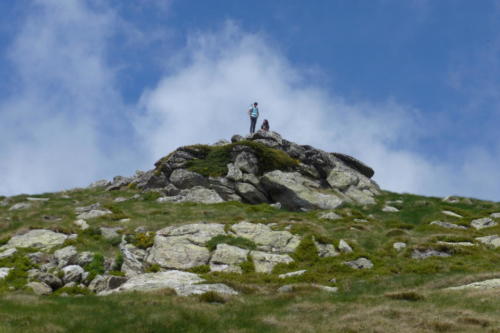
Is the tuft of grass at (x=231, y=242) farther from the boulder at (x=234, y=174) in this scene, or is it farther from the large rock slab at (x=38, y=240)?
the boulder at (x=234, y=174)

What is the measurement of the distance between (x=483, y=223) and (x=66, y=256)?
107 feet

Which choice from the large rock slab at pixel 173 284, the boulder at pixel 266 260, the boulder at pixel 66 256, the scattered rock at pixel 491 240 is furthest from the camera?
the scattered rock at pixel 491 240

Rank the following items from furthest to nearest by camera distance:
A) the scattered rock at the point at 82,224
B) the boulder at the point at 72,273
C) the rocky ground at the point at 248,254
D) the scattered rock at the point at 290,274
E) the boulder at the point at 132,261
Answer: the scattered rock at the point at 82,224 < the boulder at the point at 132,261 < the scattered rock at the point at 290,274 < the boulder at the point at 72,273 < the rocky ground at the point at 248,254

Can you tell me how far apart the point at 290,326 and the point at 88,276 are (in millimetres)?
14052

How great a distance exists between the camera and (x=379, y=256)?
94.1 feet

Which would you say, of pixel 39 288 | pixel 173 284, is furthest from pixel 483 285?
pixel 39 288

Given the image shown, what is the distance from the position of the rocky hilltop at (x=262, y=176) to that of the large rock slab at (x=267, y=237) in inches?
589

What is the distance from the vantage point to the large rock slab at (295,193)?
47.6m

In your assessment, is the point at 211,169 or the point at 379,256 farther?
the point at 211,169

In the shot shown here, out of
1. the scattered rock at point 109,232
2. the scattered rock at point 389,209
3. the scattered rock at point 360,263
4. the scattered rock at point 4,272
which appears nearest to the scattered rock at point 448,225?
the scattered rock at point 389,209

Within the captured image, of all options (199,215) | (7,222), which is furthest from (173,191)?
(7,222)

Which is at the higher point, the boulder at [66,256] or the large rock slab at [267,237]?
the large rock slab at [267,237]

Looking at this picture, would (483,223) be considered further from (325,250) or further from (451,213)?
(325,250)

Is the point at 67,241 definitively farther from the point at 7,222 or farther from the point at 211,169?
the point at 211,169
